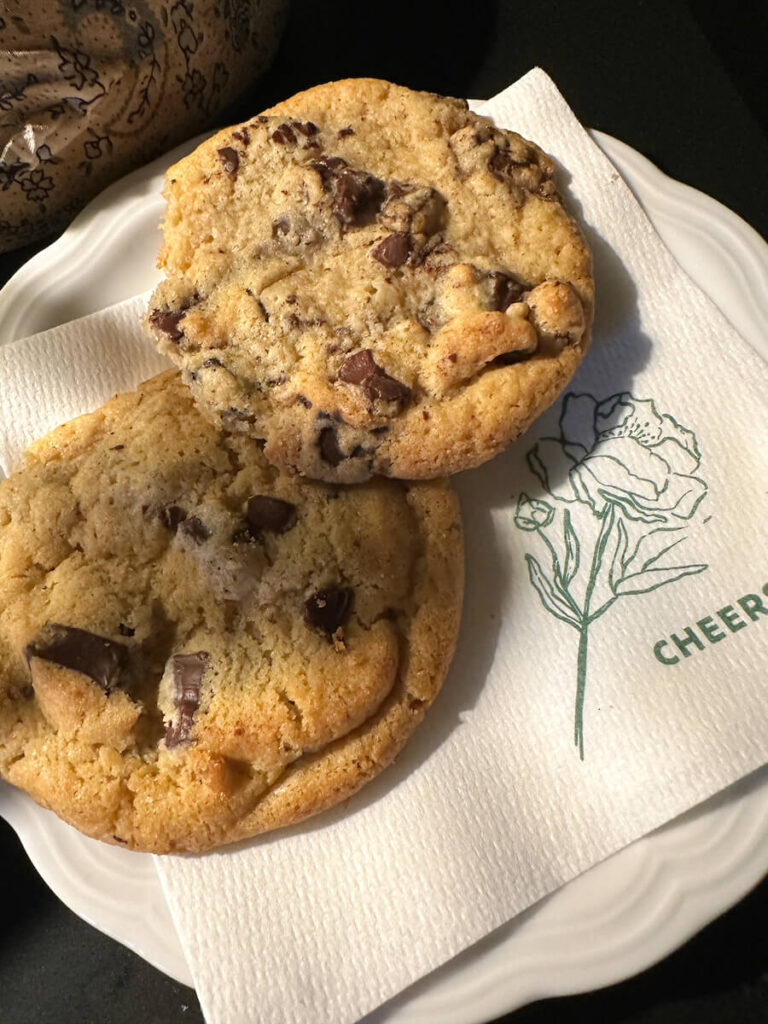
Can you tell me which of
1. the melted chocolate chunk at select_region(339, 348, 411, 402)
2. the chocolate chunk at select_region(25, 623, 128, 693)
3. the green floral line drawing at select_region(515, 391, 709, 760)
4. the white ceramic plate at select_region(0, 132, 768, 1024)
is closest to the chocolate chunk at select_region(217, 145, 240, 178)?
the melted chocolate chunk at select_region(339, 348, 411, 402)

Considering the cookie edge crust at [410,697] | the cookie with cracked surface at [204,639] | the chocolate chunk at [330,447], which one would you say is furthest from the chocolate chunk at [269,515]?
the cookie edge crust at [410,697]

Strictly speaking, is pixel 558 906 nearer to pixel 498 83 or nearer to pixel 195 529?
pixel 195 529

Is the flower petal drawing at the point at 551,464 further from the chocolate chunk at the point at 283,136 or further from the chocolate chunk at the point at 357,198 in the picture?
the chocolate chunk at the point at 283,136

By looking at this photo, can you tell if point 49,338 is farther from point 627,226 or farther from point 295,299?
point 627,226

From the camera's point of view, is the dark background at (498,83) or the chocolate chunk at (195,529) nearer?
the chocolate chunk at (195,529)

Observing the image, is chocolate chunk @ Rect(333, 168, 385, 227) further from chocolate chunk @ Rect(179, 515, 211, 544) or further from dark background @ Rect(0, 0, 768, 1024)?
dark background @ Rect(0, 0, 768, 1024)

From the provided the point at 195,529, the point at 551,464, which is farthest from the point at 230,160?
the point at 551,464

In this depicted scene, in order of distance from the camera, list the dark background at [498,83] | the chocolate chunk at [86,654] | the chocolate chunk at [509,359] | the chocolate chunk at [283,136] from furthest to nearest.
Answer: the dark background at [498,83] < the chocolate chunk at [283,136] < the chocolate chunk at [509,359] < the chocolate chunk at [86,654]

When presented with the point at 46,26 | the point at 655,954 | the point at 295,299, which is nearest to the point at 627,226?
the point at 295,299
